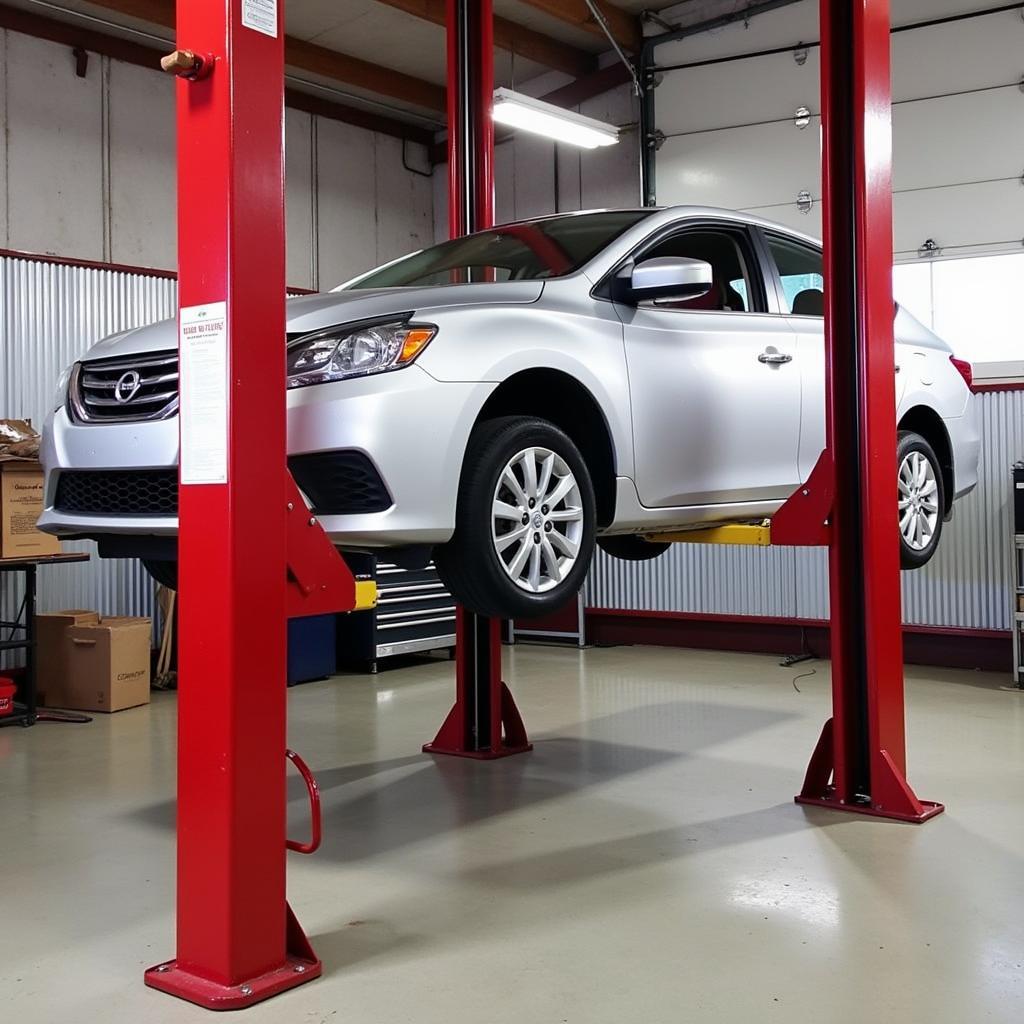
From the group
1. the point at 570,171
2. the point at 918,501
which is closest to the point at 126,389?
the point at 918,501

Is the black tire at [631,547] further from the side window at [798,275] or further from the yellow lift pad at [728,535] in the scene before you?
the side window at [798,275]

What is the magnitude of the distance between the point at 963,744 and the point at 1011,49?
4.72 metres

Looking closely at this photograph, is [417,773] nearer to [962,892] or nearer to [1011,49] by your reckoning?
[962,892]

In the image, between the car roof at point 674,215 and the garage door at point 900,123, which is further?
the garage door at point 900,123

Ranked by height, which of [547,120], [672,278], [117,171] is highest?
[547,120]

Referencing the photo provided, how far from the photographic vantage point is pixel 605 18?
8523 millimetres

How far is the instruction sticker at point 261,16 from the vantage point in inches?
100

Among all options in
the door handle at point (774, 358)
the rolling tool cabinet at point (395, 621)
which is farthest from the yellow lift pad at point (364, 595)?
the rolling tool cabinet at point (395, 621)

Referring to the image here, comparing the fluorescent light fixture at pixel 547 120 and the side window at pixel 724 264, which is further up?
the fluorescent light fixture at pixel 547 120

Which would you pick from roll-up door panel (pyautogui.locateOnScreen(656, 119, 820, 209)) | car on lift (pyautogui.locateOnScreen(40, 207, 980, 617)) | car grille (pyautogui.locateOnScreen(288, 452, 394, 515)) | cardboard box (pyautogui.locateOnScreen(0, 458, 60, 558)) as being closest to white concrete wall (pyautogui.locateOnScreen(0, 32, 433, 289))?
cardboard box (pyautogui.locateOnScreen(0, 458, 60, 558))

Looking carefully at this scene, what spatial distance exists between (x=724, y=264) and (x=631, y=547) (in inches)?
50.3

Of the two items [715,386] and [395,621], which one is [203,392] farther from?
[395,621]

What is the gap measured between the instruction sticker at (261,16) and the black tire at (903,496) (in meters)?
2.98

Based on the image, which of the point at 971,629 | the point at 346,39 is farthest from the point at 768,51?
the point at 971,629
